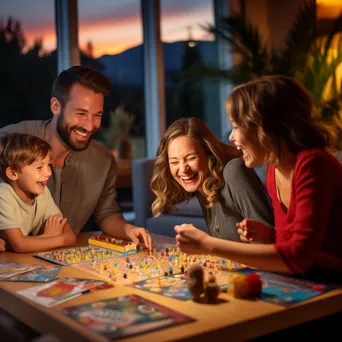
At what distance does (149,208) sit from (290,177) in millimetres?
2642

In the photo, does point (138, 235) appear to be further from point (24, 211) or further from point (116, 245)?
point (24, 211)

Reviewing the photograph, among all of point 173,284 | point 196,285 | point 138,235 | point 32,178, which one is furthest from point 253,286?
point 32,178

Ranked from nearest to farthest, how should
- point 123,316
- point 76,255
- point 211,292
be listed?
point 123,316, point 211,292, point 76,255

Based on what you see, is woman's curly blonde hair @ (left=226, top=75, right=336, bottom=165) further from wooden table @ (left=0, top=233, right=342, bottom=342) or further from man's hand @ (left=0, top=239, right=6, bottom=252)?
man's hand @ (left=0, top=239, right=6, bottom=252)

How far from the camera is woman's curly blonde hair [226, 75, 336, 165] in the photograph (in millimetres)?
1571

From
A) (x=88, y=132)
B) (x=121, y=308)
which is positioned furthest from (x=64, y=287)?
(x=88, y=132)

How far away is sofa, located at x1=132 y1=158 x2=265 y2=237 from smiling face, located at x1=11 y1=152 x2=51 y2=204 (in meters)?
1.79

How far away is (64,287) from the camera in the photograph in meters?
1.55

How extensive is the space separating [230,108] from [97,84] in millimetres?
1016

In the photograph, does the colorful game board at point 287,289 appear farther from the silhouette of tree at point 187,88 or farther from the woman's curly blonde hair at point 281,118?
the silhouette of tree at point 187,88

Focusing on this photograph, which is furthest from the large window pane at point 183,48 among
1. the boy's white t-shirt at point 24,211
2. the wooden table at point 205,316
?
the wooden table at point 205,316

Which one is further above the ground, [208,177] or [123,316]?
[208,177]

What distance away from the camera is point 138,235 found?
7.55 ft

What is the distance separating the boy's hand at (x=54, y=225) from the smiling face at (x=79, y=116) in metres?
0.38
